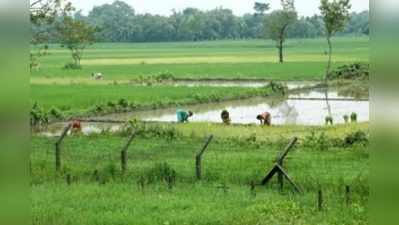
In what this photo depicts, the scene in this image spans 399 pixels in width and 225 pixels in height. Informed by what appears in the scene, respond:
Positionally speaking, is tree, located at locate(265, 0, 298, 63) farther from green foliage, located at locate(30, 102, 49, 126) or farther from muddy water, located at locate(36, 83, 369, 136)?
green foliage, located at locate(30, 102, 49, 126)

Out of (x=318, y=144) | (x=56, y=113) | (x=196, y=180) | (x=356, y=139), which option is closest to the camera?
(x=196, y=180)

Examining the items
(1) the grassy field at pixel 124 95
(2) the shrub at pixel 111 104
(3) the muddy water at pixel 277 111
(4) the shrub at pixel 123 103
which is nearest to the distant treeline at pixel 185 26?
(1) the grassy field at pixel 124 95

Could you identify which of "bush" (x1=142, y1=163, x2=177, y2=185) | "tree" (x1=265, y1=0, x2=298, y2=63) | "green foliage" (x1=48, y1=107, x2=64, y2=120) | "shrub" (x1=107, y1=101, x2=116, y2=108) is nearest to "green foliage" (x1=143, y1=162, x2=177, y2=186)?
"bush" (x1=142, y1=163, x2=177, y2=185)

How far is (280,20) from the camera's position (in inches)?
2410

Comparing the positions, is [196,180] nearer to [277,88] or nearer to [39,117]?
[39,117]

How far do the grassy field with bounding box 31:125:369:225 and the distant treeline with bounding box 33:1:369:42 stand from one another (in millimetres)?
81668

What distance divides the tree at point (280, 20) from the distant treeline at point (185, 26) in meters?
33.5

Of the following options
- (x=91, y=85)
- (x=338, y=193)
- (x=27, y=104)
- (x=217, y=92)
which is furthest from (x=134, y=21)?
(x=27, y=104)

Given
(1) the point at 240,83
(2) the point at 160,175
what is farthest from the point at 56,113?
(1) the point at 240,83

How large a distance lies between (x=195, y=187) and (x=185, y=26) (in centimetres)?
9560

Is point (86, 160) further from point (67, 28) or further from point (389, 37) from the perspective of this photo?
point (389, 37)

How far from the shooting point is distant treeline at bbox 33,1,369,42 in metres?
99.8

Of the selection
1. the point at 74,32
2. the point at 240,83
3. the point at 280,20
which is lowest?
the point at 240,83

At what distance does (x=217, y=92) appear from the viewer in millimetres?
37500
